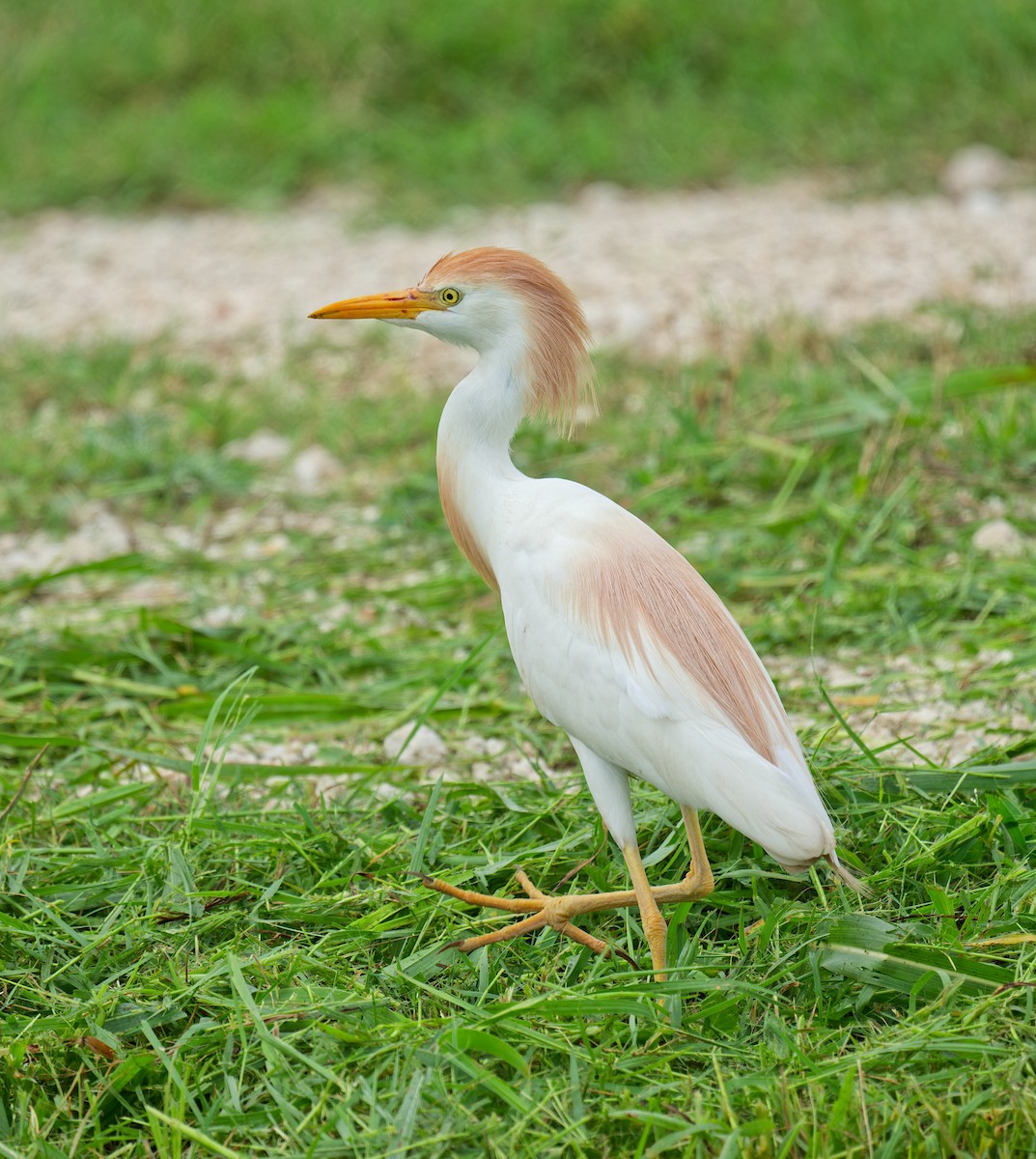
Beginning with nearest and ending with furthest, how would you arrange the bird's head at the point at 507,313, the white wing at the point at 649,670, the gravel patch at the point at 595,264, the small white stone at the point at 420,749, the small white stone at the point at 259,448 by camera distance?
the white wing at the point at 649,670
the bird's head at the point at 507,313
the small white stone at the point at 420,749
the small white stone at the point at 259,448
the gravel patch at the point at 595,264

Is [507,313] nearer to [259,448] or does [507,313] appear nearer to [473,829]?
[473,829]

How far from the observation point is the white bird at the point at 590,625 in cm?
194

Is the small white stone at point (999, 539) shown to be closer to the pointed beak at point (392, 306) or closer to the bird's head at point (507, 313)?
the bird's head at point (507, 313)

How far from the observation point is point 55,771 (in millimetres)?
2695

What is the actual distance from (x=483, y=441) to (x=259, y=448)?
238 centimetres

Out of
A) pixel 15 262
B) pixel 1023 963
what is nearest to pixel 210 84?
pixel 15 262

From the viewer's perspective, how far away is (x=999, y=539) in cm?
341

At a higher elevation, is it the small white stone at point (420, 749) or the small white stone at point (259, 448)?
the small white stone at point (420, 749)

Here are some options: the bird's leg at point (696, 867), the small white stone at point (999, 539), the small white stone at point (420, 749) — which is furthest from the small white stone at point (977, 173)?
the bird's leg at point (696, 867)

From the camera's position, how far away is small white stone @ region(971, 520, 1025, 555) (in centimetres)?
338

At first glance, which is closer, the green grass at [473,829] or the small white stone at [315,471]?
the green grass at [473,829]

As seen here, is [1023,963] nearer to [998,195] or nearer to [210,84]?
[998,195]

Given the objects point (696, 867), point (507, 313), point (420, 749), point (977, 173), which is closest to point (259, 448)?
point (420, 749)

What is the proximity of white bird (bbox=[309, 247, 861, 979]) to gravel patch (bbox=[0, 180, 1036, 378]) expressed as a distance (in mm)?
2530
